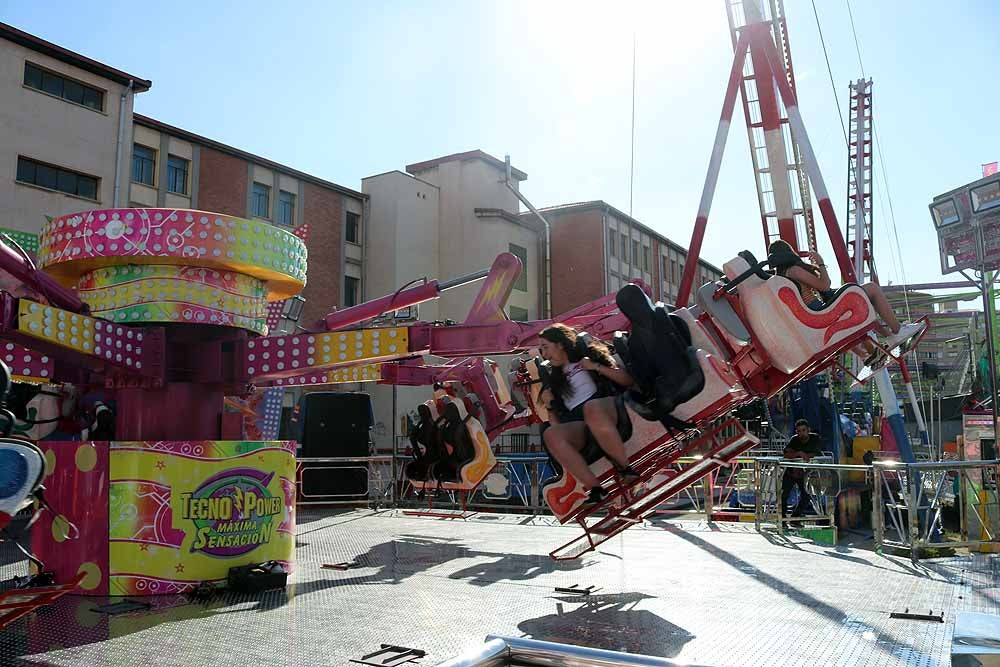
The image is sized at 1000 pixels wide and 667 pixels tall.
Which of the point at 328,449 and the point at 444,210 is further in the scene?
the point at 444,210

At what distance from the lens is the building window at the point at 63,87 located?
59.4 feet

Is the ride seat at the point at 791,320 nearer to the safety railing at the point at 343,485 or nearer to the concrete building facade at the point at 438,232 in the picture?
the safety railing at the point at 343,485

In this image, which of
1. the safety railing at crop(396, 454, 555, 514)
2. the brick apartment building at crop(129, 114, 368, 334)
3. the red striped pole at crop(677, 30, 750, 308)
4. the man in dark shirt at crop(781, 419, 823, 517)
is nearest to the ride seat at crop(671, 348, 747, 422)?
the red striped pole at crop(677, 30, 750, 308)

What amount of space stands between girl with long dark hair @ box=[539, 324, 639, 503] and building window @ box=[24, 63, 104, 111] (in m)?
17.7

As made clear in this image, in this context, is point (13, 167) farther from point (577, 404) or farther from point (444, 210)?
point (577, 404)

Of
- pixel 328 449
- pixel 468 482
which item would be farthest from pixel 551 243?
pixel 468 482

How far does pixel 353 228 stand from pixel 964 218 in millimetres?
17153

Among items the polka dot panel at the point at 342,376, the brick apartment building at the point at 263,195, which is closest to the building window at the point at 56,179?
the brick apartment building at the point at 263,195

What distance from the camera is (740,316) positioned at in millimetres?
4168

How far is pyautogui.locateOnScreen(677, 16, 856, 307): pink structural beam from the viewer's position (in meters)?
6.19

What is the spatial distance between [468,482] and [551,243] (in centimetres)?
2367

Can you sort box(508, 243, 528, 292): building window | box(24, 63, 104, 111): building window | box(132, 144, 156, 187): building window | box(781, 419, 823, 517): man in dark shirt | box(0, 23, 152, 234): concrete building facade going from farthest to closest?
box(508, 243, 528, 292): building window, box(132, 144, 156, 187): building window, box(24, 63, 104, 111): building window, box(0, 23, 152, 234): concrete building facade, box(781, 419, 823, 517): man in dark shirt

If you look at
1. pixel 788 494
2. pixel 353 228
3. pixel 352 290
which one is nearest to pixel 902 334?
pixel 788 494

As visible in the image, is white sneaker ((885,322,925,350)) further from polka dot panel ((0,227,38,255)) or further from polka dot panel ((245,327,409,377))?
polka dot panel ((0,227,38,255))
